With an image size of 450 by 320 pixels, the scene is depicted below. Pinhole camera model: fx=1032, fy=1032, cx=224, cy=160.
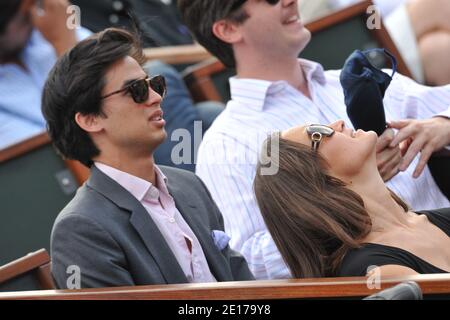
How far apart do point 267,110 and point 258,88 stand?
0.09 meters

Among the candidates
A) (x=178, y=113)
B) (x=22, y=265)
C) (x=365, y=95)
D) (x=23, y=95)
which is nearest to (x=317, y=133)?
(x=365, y=95)

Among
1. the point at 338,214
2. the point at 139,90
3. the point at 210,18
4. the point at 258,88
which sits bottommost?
the point at 338,214

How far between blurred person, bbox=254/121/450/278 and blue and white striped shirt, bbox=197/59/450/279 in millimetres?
456

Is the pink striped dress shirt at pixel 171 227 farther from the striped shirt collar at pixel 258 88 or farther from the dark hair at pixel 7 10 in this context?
the dark hair at pixel 7 10

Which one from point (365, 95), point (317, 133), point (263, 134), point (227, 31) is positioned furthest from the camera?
point (227, 31)

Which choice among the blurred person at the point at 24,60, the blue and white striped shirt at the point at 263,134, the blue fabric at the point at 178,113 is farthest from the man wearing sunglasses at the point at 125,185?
the blurred person at the point at 24,60

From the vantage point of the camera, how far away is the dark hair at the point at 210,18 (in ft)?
12.6

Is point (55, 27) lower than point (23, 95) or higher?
higher

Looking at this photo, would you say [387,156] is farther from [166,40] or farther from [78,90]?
[166,40]

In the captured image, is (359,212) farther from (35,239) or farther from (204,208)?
(35,239)

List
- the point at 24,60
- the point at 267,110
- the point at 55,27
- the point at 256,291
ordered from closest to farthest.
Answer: the point at 256,291 → the point at 267,110 → the point at 24,60 → the point at 55,27

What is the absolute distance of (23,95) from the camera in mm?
4426

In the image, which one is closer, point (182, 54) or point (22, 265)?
point (22, 265)
